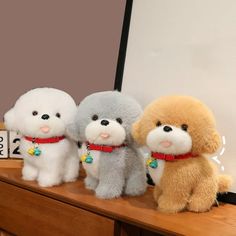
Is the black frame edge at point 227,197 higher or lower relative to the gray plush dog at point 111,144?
lower

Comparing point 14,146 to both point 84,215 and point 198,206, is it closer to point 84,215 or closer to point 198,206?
point 84,215

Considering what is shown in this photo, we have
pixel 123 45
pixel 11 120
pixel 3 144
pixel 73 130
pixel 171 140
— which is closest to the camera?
pixel 171 140

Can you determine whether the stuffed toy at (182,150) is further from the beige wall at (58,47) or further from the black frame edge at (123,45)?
the beige wall at (58,47)

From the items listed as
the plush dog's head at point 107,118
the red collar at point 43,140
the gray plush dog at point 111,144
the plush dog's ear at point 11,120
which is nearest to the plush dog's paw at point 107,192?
the gray plush dog at point 111,144

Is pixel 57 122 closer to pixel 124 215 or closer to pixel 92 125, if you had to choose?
pixel 92 125

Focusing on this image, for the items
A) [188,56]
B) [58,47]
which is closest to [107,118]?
[188,56]

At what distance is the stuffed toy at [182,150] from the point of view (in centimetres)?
97

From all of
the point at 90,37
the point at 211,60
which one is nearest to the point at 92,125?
the point at 211,60

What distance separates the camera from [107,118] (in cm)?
112

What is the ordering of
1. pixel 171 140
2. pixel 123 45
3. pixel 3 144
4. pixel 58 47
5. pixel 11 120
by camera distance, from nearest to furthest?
pixel 171 140 < pixel 11 120 < pixel 123 45 < pixel 3 144 < pixel 58 47

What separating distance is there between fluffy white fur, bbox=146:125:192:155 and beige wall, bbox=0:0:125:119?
25.5 inches

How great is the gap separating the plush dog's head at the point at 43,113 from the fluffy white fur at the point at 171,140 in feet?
1.23

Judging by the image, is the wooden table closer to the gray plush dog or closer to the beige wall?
the gray plush dog

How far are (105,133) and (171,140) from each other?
217mm
